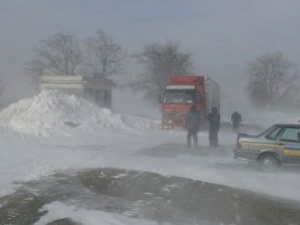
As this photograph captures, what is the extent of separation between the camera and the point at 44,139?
22.1 metres

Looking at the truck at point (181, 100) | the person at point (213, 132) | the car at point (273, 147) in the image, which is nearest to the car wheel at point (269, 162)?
the car at point (273, 147)

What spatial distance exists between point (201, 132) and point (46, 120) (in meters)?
9.33

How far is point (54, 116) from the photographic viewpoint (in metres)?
27.8

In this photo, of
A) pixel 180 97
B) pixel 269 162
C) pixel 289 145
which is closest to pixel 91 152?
pixel 269 162

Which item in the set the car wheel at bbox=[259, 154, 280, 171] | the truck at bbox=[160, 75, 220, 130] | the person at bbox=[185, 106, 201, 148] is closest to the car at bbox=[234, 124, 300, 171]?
the car wheel at bbox=[259, 154, 280, 171]

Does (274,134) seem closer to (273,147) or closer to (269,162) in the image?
(273,147)

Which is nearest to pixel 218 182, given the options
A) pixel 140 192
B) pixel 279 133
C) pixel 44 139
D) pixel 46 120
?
pixel 140 192

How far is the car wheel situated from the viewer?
1535cm

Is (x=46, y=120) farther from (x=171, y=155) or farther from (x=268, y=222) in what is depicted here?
(x=268, y=222)

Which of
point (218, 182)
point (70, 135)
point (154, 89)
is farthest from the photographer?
point (154, 89)

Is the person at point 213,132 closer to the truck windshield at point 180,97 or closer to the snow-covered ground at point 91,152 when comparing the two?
the snow-covered ground at point 91,152

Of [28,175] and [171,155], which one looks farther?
[171,155]

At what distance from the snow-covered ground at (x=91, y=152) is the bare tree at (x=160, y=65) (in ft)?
155

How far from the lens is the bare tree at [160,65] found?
7912cm
